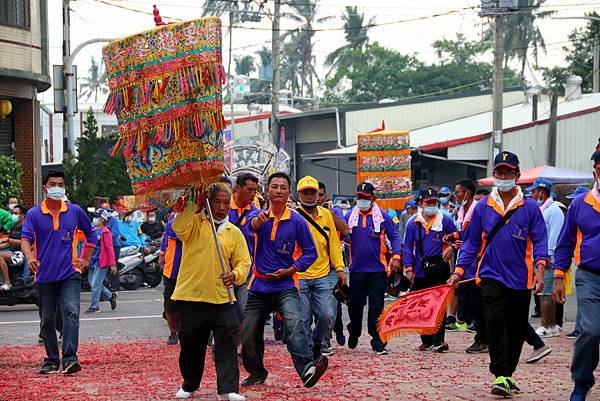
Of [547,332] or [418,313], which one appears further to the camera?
[547,332]

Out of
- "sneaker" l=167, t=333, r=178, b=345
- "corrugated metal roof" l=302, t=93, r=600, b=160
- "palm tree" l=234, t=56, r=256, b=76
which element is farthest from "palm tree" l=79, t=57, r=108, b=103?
"sneaker" l=167, t=333, r=178, b=345

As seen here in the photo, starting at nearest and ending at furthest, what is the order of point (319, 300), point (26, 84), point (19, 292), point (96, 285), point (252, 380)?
point (252, 380) → point (319, 300) → point (96, 285) → point (19, 292) → point (26, 84)

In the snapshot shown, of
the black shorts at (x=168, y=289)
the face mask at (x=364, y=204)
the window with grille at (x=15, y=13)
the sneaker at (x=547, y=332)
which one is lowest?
the sneaker at (x=547, y=332)

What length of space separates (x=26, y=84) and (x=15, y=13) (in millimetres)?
1812

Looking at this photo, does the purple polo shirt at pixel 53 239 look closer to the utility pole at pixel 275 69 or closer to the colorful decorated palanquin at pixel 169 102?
the colorful decorated palanquin at pixel 169 102

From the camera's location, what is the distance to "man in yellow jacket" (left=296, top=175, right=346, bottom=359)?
11664 millimetres

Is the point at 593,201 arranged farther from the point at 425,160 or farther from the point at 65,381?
the point at 425,160

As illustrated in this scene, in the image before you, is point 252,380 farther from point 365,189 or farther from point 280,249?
point 365,189

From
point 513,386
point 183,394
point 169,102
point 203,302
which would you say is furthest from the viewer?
Result: point 513,386

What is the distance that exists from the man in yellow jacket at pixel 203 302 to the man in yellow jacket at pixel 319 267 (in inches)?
91.4

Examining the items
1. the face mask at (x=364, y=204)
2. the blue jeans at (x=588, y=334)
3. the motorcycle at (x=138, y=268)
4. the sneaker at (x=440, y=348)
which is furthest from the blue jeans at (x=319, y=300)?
the motorcycle at (x=138, y=268)

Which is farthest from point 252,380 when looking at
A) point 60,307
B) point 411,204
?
point 411,204

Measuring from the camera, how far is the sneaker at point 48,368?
11.1 meters

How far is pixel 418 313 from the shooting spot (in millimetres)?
10297
